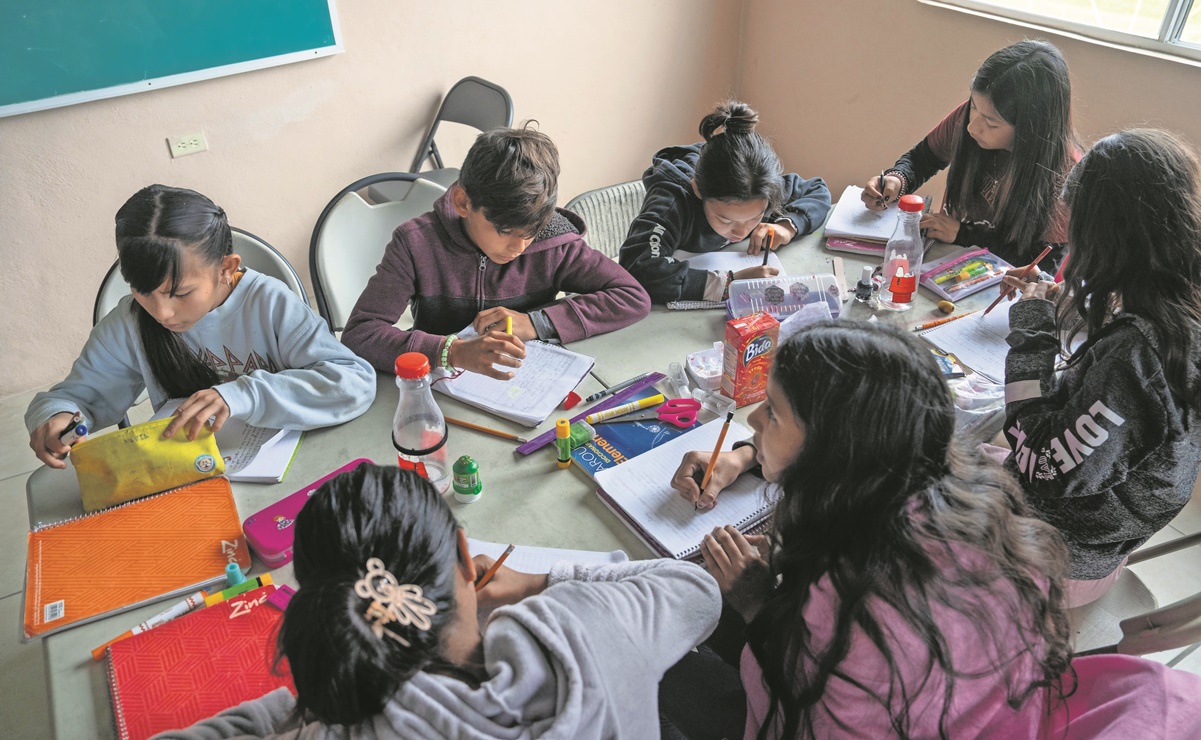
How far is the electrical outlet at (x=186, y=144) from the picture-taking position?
9.18 feet

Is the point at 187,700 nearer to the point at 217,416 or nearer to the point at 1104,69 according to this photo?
the point at 217,416

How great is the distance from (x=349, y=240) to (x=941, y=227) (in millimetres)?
1592

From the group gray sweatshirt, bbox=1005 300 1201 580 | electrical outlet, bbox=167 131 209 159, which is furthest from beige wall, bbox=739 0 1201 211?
electrical outlet, bbox=167 131 209 159

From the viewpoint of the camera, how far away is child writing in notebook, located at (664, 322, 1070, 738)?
92 cm

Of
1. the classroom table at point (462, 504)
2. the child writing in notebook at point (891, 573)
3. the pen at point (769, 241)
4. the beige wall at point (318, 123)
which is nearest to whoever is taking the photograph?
the child writing in notebook at point (891, 573)

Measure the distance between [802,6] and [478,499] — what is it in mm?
3036

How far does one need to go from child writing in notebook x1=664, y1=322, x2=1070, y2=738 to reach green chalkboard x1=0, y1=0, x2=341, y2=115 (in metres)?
2.53

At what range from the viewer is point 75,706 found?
3.23 feet

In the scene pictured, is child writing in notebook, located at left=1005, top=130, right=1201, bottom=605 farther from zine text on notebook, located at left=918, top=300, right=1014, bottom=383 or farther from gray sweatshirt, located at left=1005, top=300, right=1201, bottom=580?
zine text on notebook, located at left=918, top=300, right=1014, bottom=383

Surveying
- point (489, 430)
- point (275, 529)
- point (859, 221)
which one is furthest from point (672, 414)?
point (859, 221)

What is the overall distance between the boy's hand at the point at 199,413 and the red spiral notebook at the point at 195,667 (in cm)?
35

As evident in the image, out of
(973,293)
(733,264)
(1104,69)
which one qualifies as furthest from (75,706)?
(1104,69)

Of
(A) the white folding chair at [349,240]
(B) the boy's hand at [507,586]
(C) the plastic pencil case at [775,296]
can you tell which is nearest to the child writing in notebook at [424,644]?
(B) the boy's hand at [507,586]

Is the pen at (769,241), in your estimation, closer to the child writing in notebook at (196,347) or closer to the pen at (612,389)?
the pen at (612,389)
